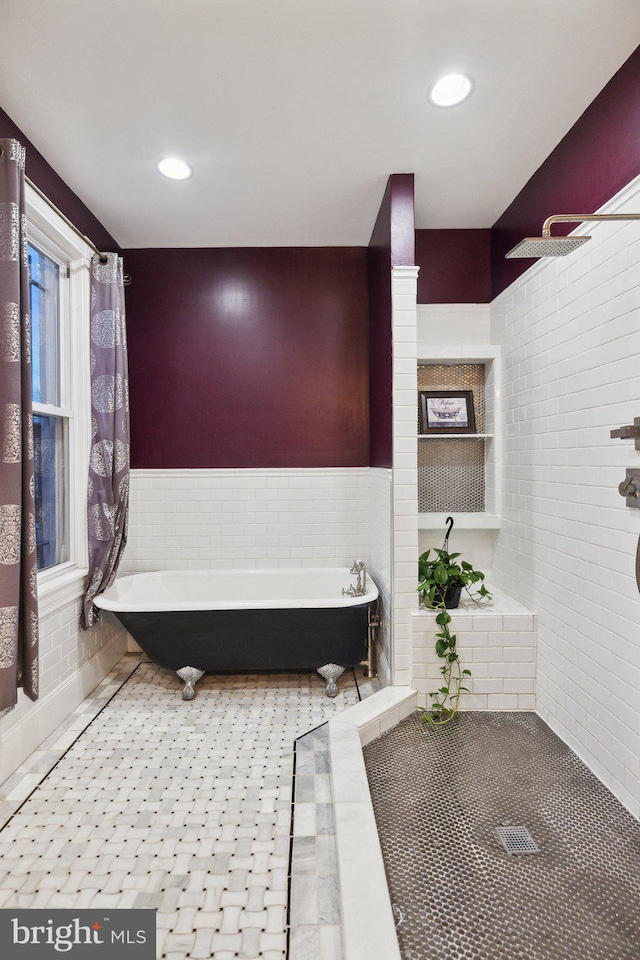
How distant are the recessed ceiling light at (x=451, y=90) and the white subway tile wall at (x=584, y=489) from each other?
2.46ft

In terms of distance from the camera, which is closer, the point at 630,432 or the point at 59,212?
the point at 630,432

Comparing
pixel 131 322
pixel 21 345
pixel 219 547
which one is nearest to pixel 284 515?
pixel 219 547

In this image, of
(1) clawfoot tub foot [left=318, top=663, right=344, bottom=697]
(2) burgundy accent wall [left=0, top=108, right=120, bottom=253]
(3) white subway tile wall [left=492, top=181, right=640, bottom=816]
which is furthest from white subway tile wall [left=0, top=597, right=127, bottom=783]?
(3) white subway tile wall [left=492, top=181, right=640, bottom=816]

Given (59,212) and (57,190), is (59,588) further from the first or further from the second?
(57,190)

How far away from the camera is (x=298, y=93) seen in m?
2.08

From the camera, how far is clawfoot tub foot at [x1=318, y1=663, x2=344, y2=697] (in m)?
2.86

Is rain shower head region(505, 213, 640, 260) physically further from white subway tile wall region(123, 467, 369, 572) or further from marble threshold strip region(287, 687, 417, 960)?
marble threshold strip region(287, 687, 417, 960)

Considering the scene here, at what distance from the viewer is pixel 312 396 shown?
3.62m

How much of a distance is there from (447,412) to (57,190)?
2458 mm

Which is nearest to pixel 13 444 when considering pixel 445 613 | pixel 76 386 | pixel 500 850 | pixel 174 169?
pixel 76 386

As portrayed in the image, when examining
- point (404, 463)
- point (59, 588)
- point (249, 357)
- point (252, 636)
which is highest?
point (249, 357)

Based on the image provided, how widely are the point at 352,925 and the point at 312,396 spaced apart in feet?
9.44

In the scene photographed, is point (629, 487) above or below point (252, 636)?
above

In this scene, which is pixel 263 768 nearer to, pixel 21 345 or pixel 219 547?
pixel 219 547
